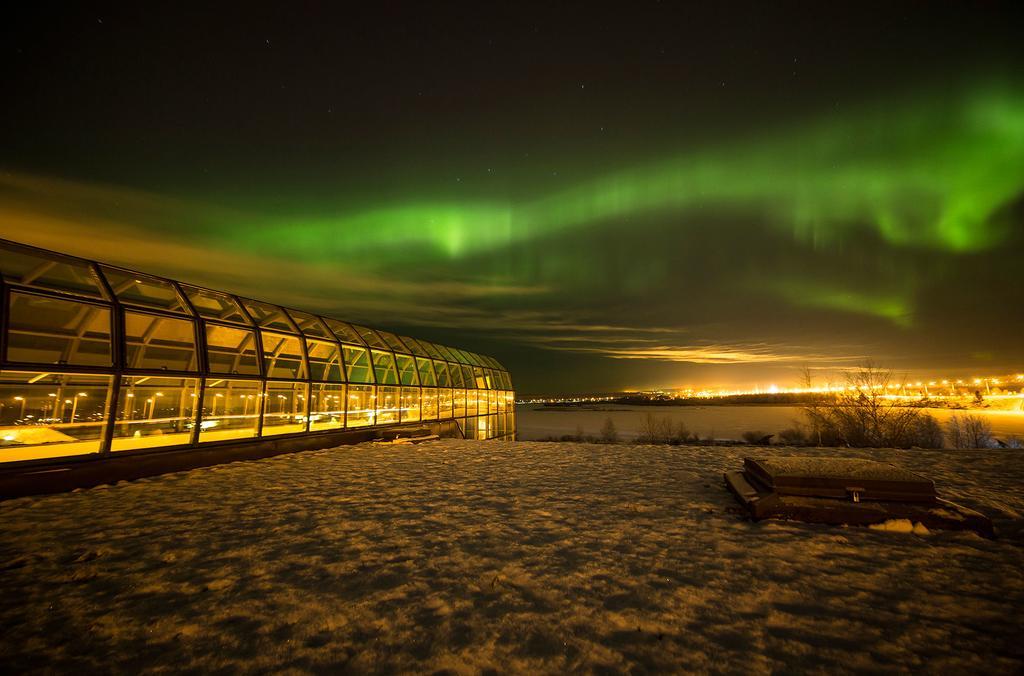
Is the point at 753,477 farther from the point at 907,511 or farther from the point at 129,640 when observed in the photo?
the point at 129,640

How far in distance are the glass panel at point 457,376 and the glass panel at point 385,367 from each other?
497 cm

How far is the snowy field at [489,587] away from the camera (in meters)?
2.81

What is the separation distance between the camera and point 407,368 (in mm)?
20312

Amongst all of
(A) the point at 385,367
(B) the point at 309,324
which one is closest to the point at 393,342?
(A) the point at 385,367

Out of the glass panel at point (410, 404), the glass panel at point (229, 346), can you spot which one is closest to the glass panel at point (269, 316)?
the glass panel at point (229, 346)

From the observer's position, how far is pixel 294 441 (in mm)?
11992

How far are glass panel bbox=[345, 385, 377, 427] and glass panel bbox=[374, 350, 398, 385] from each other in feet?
3.65

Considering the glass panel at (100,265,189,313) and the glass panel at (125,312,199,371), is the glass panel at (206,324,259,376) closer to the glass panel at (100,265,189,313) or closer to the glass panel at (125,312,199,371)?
the glass panel at (125,312,199,371)

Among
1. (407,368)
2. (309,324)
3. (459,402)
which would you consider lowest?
(459,402)

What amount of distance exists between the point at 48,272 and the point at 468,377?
1907cm

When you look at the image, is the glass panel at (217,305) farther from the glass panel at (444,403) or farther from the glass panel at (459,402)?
the glass panel at (459,402)

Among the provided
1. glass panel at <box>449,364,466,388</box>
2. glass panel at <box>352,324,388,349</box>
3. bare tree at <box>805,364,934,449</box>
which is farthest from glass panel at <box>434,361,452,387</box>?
bare tree at <box>805,364,934,449</box>

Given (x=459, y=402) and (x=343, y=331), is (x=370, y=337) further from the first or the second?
(x=459, y=402)

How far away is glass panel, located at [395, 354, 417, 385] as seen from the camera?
19516 mm
